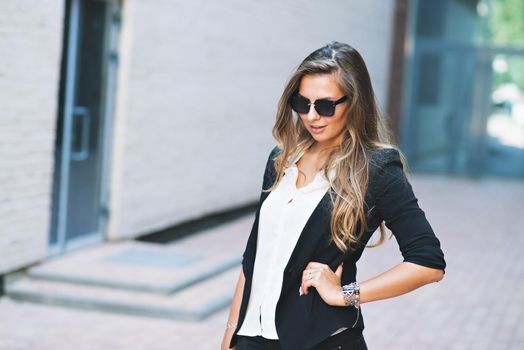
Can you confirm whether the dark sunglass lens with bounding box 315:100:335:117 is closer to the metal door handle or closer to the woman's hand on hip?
the woman's hand on hip

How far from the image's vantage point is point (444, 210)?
15875 mm

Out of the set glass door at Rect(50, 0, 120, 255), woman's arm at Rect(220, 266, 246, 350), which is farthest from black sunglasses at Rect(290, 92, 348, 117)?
glass door at Rect(50, 0, 120, 255)

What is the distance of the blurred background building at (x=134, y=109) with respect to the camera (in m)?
7.94

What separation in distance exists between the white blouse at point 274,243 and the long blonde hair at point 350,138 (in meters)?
0.07

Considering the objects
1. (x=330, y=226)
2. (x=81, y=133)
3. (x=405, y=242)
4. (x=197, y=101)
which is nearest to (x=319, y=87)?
(x=330, y=226)

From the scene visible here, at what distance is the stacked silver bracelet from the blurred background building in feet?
17.9

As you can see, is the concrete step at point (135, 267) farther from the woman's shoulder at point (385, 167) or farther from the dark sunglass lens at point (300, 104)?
the woman's shoulder at point (385, 167)

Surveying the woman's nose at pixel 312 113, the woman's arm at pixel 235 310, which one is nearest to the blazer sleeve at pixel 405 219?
the woman's nose at pixel 312 113

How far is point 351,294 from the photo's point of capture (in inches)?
105

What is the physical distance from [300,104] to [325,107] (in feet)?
0.32

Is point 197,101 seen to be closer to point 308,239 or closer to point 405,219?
point 308,239

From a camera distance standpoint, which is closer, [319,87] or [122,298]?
[319,87]

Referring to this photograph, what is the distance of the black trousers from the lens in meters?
2.70

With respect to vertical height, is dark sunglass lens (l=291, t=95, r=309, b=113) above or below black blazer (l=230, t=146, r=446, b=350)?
above
